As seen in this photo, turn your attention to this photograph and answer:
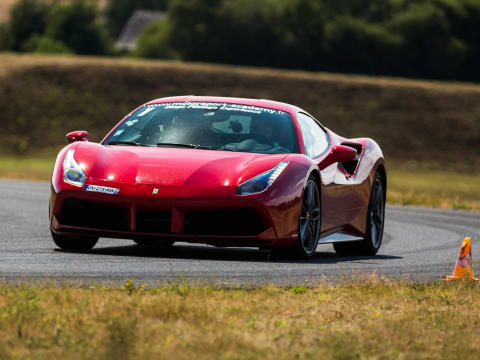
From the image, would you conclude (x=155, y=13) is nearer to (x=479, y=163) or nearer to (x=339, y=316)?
(x=479, y=163)

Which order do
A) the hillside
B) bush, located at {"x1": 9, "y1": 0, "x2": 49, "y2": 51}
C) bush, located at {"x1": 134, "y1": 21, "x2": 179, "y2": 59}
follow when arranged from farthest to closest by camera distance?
bush, located at {"x1": 9, "y1": 0, "x2": 49, "y2": 51}
bush, located at {"x1": 134, "y1": 21, "x2": 179, "y2": 59}
the hillside

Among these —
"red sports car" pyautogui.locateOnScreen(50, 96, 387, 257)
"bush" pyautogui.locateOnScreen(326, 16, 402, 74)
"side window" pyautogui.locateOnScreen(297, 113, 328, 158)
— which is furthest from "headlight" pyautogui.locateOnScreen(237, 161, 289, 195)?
"bush" pyautogui.locateOnScreen(326, 16, 402, 74)

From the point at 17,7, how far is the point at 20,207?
8187cm

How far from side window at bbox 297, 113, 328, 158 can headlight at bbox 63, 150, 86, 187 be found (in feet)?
6.80

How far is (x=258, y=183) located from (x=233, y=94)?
53539 millimetres

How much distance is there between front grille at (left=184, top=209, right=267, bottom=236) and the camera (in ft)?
28.2

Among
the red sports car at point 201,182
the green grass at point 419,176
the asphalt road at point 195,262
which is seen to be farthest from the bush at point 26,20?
Answer: the red sports car at point 201,182

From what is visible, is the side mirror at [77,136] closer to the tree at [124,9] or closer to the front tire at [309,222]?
the front tire at [309,222]

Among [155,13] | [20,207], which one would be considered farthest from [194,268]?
[155,13]

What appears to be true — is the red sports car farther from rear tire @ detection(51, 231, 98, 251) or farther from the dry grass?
the dry grass

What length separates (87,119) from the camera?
57.1 m

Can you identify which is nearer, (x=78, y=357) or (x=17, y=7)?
(x=78, y=357)

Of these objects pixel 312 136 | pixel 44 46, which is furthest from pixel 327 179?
pixel 44 46

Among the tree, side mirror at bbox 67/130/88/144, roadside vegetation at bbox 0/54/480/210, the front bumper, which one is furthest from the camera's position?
the tree
